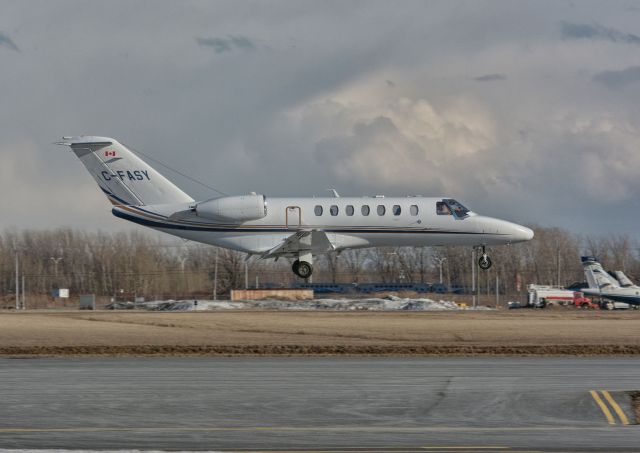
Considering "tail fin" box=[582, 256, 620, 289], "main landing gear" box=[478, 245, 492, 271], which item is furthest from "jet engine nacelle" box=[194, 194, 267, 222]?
"tail fin" box=[582, 256, 620, 289]

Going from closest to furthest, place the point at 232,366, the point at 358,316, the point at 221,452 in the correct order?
the point at 221,452 → the point at 232,366 → the point at 358,316

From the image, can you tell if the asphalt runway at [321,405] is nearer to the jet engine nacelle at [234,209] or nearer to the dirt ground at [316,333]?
the dirt ground at [316,333]

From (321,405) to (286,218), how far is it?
25549 millimetres

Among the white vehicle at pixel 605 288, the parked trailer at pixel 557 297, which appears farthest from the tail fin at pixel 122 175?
the parked trailer at pixel 557 297

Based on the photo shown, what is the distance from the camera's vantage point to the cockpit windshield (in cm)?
4619

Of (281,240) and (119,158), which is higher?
(119,158)

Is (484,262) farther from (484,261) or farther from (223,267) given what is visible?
(223,267)

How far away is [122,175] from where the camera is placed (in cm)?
4703

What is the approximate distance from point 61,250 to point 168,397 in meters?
89.0

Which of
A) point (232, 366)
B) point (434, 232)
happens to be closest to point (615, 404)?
point (232, 366)

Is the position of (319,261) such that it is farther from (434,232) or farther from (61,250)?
(434,232)

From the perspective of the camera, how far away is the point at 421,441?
16047mm

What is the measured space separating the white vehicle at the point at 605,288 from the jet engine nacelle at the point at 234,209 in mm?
37689

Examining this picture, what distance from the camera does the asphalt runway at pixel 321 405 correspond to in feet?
53.0
